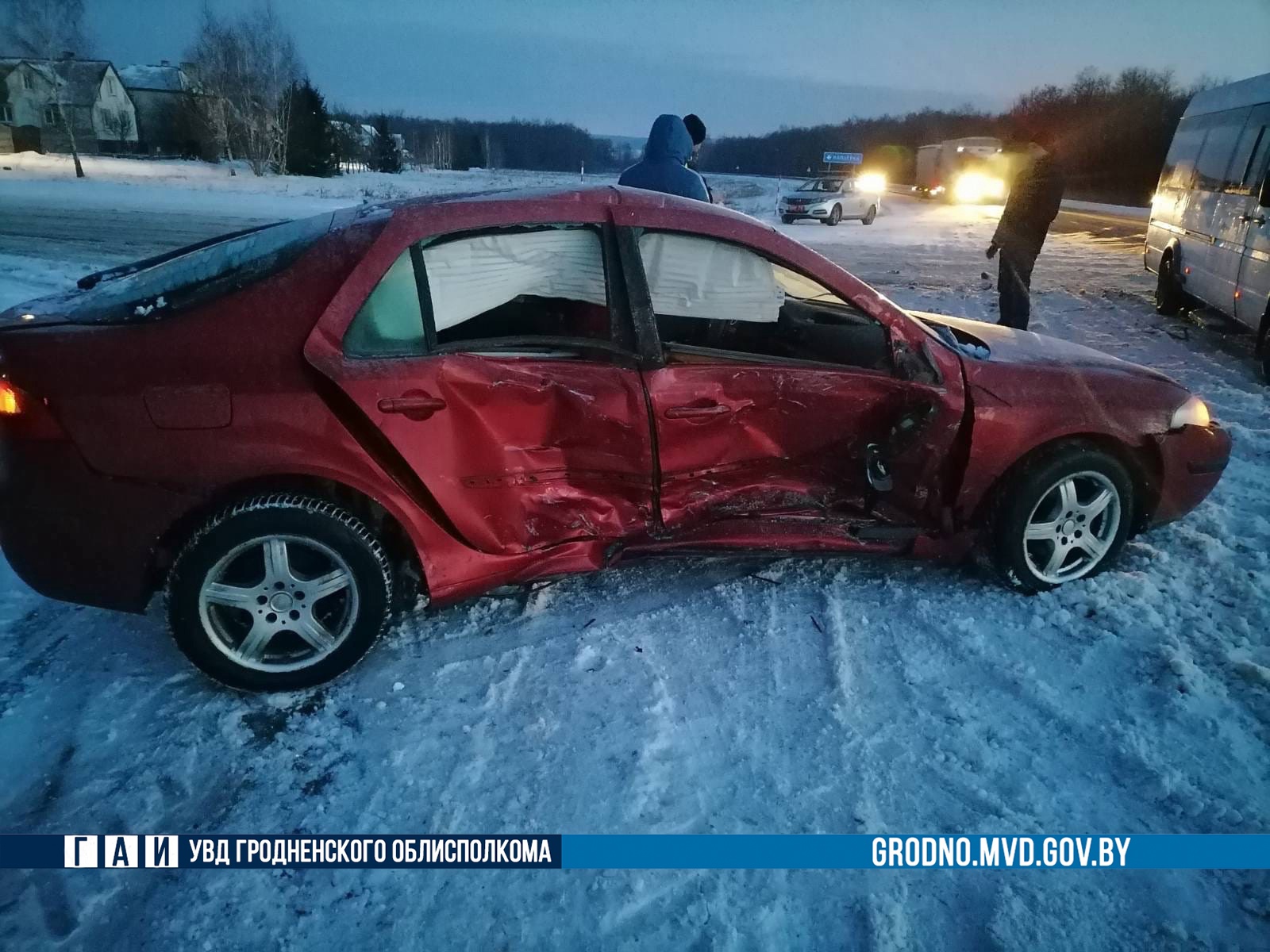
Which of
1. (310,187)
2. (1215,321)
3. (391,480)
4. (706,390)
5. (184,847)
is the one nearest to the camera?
(184,847)

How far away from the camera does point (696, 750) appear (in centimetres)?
257

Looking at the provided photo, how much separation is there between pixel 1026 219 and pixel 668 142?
11.9ft

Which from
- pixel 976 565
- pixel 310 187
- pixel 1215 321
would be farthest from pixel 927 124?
pixel 976 565

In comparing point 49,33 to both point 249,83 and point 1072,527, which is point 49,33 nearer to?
point 249,83

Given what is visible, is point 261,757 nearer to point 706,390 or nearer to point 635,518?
point 635,518

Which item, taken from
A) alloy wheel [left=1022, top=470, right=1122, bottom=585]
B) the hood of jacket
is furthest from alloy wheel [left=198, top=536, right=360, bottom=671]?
the hood of jacket

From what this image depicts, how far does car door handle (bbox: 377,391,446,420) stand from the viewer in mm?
2693

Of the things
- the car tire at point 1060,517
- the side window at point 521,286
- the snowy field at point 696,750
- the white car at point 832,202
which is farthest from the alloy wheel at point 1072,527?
the white car at point 832,202

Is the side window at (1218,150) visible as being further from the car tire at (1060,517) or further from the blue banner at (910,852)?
the blue banner at (910,852)

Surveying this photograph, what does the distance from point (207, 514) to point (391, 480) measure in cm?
60

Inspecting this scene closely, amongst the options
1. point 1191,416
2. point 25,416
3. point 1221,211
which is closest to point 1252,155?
point 1221,211

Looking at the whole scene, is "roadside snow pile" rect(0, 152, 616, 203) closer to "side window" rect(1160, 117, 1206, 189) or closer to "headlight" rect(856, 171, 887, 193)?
"headlight" rect(856, 171, 887, 193)

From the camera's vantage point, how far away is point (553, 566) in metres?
3.10

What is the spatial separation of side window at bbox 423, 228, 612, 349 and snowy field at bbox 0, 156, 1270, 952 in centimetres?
119
